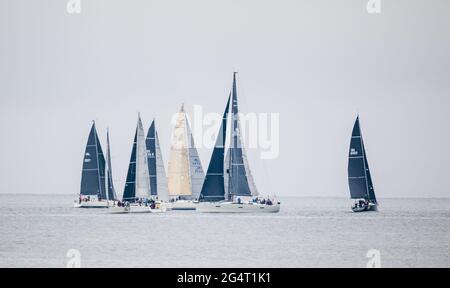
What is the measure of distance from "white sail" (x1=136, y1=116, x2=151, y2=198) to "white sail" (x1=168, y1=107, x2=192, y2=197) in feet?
30.5

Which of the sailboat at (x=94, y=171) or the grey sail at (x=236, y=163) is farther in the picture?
the sailboat at (x=94, y=171)

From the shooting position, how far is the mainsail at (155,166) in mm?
96875

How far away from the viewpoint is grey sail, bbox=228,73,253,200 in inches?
3275

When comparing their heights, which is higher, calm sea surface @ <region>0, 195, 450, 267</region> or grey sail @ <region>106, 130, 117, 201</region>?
grey sail @ <region>106, 130, 117, 201</region>

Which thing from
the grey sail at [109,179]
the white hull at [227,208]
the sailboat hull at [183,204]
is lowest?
the sailboat hull at [183,204]

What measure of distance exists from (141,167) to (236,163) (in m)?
10.3

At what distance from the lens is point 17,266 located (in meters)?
46.3

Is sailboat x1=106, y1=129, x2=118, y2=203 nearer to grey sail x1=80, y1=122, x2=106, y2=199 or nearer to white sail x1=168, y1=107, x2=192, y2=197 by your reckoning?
grey sail x1=80, y1=122, x2=106, y2=199

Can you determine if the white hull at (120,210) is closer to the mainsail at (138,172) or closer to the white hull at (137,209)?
the white hull at (137,209)

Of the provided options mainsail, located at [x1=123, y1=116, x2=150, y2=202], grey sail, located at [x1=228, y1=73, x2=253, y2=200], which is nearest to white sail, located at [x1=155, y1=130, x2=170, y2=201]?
mainsail, located at [x1=123, y1=116, x2=150, y2=202]

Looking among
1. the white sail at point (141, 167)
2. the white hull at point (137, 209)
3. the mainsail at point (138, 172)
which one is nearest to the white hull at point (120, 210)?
the white hull at point (137, 209)
